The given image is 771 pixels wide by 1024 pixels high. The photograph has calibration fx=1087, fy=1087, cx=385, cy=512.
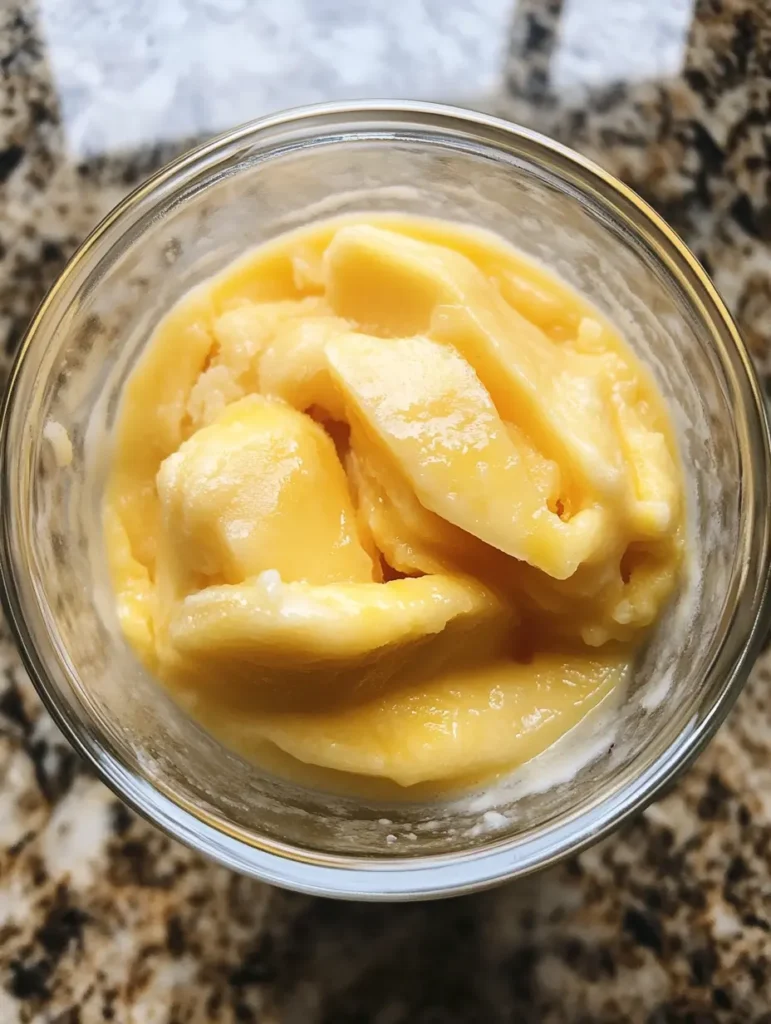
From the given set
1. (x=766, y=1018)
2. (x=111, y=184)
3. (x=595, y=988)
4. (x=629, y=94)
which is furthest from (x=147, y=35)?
(x=766, y=1018)

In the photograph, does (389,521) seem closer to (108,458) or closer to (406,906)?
(108,458)

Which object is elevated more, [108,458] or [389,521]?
[108,458]

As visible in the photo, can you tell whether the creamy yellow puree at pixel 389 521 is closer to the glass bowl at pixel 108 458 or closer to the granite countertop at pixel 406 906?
the glass bowl at pixel 108 458

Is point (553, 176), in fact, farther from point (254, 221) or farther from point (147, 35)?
point (147, 35)

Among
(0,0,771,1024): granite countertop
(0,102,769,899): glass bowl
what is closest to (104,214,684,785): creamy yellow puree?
(0,102,769,899): glass bowl

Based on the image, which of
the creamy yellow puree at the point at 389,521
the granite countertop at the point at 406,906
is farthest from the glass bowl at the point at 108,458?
the granite countertop at the point at 406,906

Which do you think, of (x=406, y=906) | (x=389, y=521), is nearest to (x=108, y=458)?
(x=389, y=521)
